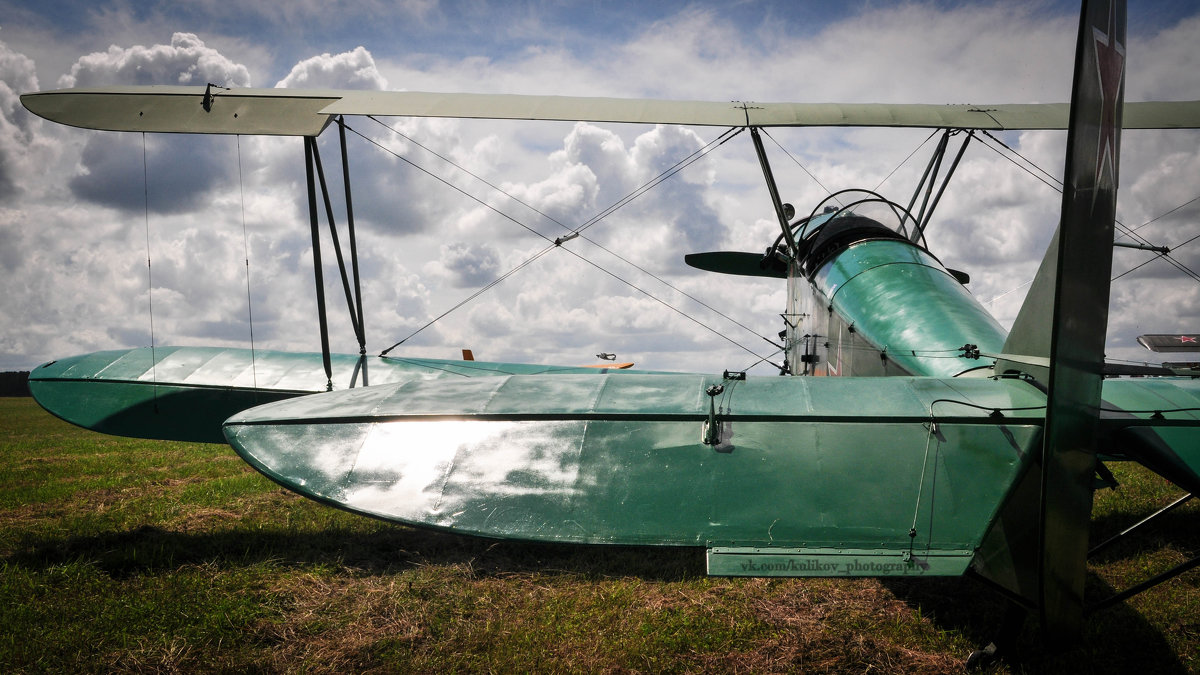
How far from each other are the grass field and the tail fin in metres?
1.31

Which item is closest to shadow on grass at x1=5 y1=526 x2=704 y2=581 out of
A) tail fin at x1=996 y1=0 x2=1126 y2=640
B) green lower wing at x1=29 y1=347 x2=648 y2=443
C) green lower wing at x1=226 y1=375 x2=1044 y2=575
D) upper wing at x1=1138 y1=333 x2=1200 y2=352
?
green lower wing at x1=226 y1=375 x2=1044 y2=575

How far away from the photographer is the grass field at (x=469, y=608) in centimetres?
415

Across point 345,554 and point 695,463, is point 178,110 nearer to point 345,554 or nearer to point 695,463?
point 345,554

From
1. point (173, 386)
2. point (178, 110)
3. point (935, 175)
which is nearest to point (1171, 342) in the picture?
point (935, 175)

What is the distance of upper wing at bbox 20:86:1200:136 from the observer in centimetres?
778

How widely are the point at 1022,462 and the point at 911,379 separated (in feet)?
2.77

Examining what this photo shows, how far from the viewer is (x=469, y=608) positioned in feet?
16.2

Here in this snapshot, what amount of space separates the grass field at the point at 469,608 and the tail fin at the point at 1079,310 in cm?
131

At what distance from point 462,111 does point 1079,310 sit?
23.6 ft

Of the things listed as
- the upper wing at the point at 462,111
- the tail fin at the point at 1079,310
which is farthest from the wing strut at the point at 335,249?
the tail fin at the point at 1079,310

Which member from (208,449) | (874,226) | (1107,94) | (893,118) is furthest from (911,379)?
(208,449)

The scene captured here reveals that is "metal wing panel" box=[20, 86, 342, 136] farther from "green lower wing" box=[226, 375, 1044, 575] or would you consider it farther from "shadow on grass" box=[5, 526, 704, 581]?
"green lower wing" box=[226, 375, 1044, 575]

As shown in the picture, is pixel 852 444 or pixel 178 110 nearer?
pixel 852 444

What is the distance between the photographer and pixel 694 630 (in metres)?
4.51
